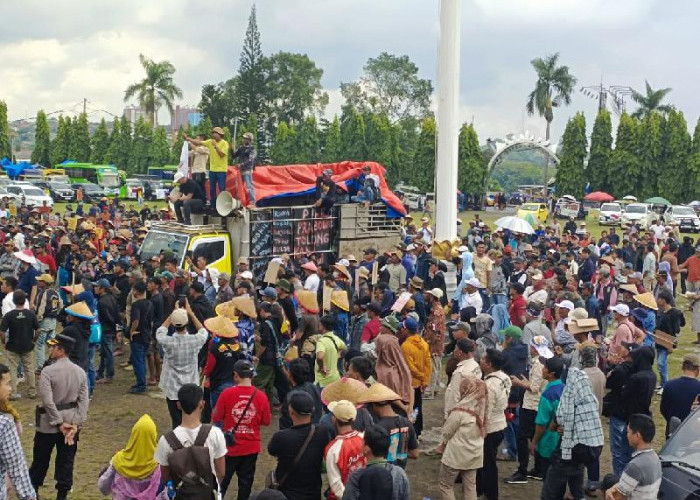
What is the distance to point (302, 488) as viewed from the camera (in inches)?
243

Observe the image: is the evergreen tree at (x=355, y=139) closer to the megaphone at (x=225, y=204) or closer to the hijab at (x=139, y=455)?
the megaphone at (x=225, y=204)

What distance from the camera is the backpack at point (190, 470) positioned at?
5.75 meters

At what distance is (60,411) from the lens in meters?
7.68

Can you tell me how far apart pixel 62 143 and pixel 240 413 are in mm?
67037

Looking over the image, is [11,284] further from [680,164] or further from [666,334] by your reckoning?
[680,164]

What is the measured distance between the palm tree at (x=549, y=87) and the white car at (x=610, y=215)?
25941 millimetres

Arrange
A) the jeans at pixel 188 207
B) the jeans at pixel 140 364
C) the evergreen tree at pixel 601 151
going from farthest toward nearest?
the evergreen tree at pixel 601 151 < the jeans at pixel 188 207 < the jeans at pixel 140 364

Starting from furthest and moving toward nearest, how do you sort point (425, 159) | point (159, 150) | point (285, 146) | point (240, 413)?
point (159, 150)
point (285, 146)
point (425, 159)
point (240, 413)

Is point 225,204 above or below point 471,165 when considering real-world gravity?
below

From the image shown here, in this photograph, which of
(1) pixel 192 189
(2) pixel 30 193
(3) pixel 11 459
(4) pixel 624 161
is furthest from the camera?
(4) pixel 624 161

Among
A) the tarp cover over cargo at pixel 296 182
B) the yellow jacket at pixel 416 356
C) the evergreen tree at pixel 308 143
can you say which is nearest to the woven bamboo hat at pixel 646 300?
the yellow jacket at pixel 416 356

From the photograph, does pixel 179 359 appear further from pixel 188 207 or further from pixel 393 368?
pixel 188 207

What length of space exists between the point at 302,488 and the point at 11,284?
7.32 metres

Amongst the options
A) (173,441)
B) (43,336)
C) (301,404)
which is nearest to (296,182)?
(43,336)
